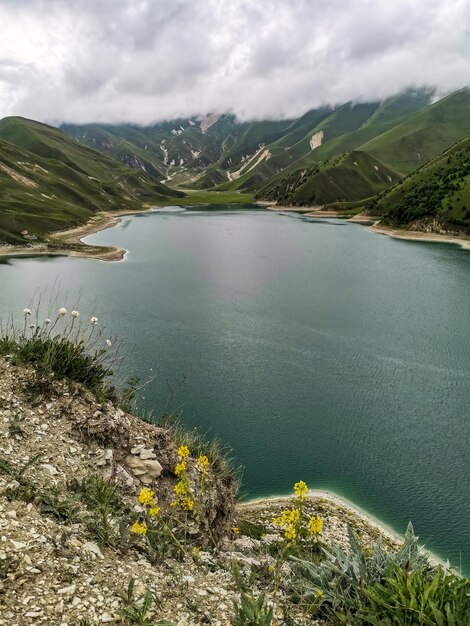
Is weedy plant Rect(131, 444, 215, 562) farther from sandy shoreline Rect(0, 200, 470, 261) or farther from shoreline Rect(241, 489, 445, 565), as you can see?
sandy shoreline Rect(0, 200, 470, 261)

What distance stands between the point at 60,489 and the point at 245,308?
4513cm

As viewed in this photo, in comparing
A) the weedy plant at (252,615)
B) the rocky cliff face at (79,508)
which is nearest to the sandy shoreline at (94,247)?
the rocky cliff face at (79,508)

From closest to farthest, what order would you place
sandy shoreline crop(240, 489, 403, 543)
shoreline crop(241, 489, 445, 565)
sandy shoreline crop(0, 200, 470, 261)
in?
shoreline crop(241, 489, 445, 565) < sandy shoreline crop(240, 489, 403, 543) < sandy shoreline crop(0, 200, 470, 261)

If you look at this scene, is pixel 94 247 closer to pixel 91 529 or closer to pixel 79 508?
pixel 79 508

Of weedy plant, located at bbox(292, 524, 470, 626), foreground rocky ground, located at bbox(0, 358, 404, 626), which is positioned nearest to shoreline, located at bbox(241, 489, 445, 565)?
foreground rocky ground, located at bbox(0, 358, 404, 626)

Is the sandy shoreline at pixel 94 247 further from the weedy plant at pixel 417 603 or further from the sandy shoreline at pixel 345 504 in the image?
the weedy plant at pixel 417 603

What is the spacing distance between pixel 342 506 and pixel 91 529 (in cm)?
1514

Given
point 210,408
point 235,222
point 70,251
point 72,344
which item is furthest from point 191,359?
point 235,222

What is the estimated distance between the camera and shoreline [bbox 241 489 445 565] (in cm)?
1953

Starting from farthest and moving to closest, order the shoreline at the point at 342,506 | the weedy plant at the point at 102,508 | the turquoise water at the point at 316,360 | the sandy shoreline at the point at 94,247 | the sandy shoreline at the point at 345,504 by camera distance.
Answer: the sandy shoreline at the point at 94,247
the turquoise water at the point at 316,360
the sandy shoreline at the point at 345,504
the shoreline at the point at 342,506
the weedy plant at the point at 102,508

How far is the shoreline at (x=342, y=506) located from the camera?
1953 cm

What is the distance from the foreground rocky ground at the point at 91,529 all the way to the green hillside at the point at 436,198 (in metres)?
121

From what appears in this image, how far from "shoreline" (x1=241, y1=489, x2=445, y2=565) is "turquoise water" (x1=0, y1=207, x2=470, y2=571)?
0.65 m

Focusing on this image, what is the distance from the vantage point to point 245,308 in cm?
5522
